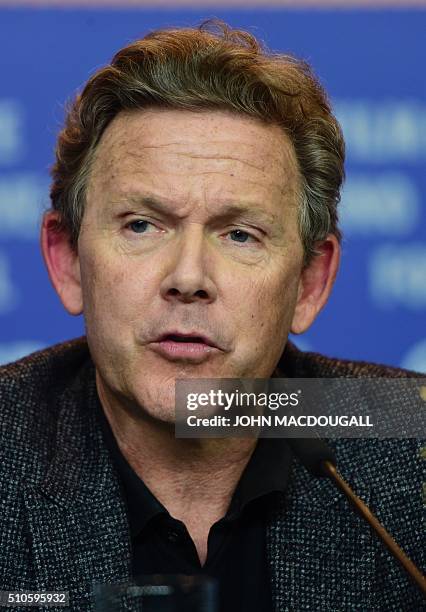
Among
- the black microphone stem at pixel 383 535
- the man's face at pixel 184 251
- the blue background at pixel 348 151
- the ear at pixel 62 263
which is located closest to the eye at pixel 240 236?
the man's face at pixel 184 251

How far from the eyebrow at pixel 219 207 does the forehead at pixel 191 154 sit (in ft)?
0.07

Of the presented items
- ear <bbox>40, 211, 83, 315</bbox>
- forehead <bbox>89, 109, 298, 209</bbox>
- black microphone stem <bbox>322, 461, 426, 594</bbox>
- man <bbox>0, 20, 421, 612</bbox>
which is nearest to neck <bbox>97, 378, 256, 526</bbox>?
man <bbox>0, 20, 421, 612</bbox>

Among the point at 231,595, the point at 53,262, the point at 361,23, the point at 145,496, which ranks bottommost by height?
the point at 231,595

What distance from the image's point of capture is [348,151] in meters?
2.98

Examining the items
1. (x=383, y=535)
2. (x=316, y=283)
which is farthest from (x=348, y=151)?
(x=383, y=535)

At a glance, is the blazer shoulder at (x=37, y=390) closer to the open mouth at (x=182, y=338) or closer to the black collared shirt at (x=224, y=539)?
the black collared shirt at (x=224, y=539)

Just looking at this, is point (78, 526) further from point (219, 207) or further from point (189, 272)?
point (219, 207)

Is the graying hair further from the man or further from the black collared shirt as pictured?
the black collared shirt

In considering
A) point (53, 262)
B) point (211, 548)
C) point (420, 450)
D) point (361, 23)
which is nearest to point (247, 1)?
point (361, 23)

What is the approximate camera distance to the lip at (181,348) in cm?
201

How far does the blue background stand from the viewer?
2.97 m

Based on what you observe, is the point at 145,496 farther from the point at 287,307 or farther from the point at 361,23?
the point at 361,23

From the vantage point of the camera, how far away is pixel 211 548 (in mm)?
2152

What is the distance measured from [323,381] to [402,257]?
636mm
